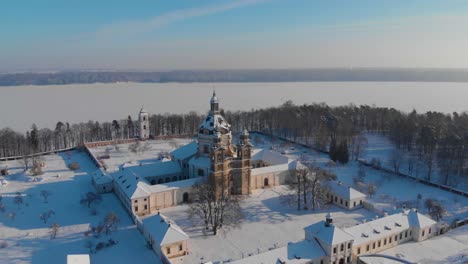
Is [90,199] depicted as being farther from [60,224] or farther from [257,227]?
[257,227]

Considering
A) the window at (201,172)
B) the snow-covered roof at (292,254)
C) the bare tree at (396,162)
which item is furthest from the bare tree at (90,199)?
the bare tree at (396,162)

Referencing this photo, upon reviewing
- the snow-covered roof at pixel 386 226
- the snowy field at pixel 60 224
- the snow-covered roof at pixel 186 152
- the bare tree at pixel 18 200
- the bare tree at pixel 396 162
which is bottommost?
the snowy field at pixel 60 224

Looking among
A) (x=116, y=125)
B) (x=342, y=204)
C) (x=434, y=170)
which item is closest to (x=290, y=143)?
(x=434, y=170)

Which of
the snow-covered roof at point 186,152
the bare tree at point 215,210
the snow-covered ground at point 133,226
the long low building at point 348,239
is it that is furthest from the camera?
the snow-covered roof at point 186,152

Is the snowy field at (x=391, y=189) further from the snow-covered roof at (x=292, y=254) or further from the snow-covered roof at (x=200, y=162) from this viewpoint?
the snow-covered roof at (x=200, y=162)

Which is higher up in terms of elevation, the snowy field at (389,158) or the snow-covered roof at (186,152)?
the snow-covered roof at (186,152)

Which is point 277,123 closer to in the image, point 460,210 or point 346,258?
point 460,210
